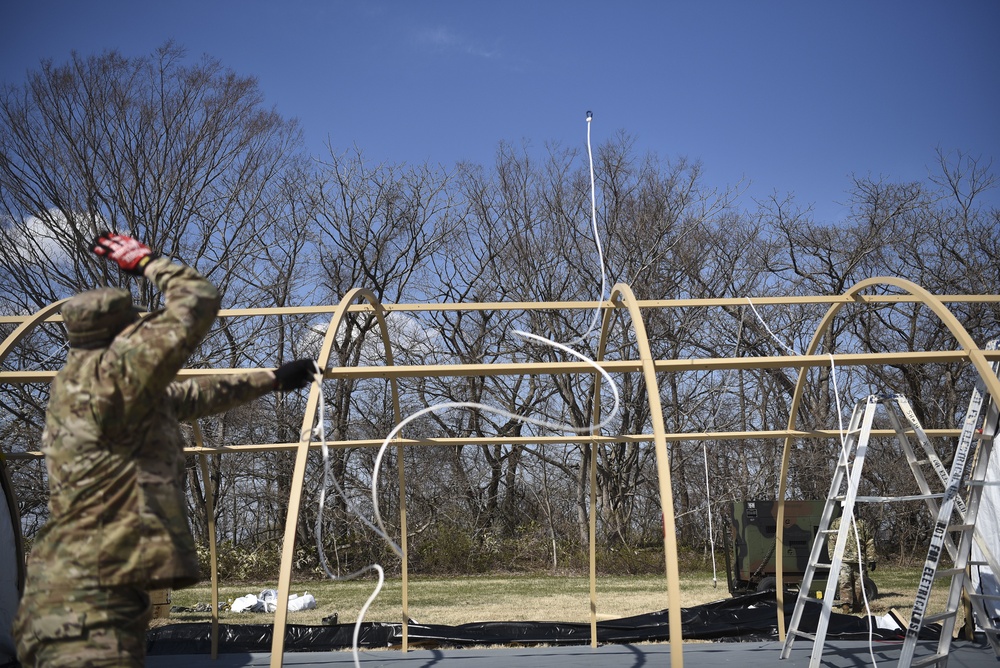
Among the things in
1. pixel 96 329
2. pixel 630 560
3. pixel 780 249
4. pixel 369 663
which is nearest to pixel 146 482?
pixel 96 329

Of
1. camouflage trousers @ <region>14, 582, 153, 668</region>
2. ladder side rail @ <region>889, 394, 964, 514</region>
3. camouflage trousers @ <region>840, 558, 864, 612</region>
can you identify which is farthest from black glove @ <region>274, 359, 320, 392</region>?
camouflage trousers @ <region>840, 558, 864, 612</region>

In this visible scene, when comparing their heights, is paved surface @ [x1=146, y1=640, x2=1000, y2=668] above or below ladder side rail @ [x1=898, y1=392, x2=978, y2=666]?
below

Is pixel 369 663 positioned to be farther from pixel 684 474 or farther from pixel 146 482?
pixel 684 474

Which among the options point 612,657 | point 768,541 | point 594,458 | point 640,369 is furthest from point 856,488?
point 768,541

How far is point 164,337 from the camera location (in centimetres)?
297

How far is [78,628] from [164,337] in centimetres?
98

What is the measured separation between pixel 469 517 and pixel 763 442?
6.15 meters

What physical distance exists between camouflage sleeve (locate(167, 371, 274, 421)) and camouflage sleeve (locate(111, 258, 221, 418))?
236mm

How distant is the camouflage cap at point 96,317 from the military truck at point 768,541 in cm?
927

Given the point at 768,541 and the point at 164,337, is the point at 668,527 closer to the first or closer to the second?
the point at 164,337

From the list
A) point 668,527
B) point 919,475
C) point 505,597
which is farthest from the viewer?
point 505,597

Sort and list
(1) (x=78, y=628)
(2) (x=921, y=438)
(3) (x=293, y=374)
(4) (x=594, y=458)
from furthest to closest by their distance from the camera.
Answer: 1. (4) (x=594, y=458)
2. (2) (x=921, y=438)
3. (3) (x=293, y=374)
4. (1) (x=78, y=628)

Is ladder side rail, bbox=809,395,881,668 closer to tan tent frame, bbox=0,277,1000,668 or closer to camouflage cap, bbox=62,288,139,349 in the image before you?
tan tent frame, bbox=0,277,1000,668

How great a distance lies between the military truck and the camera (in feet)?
36.0
